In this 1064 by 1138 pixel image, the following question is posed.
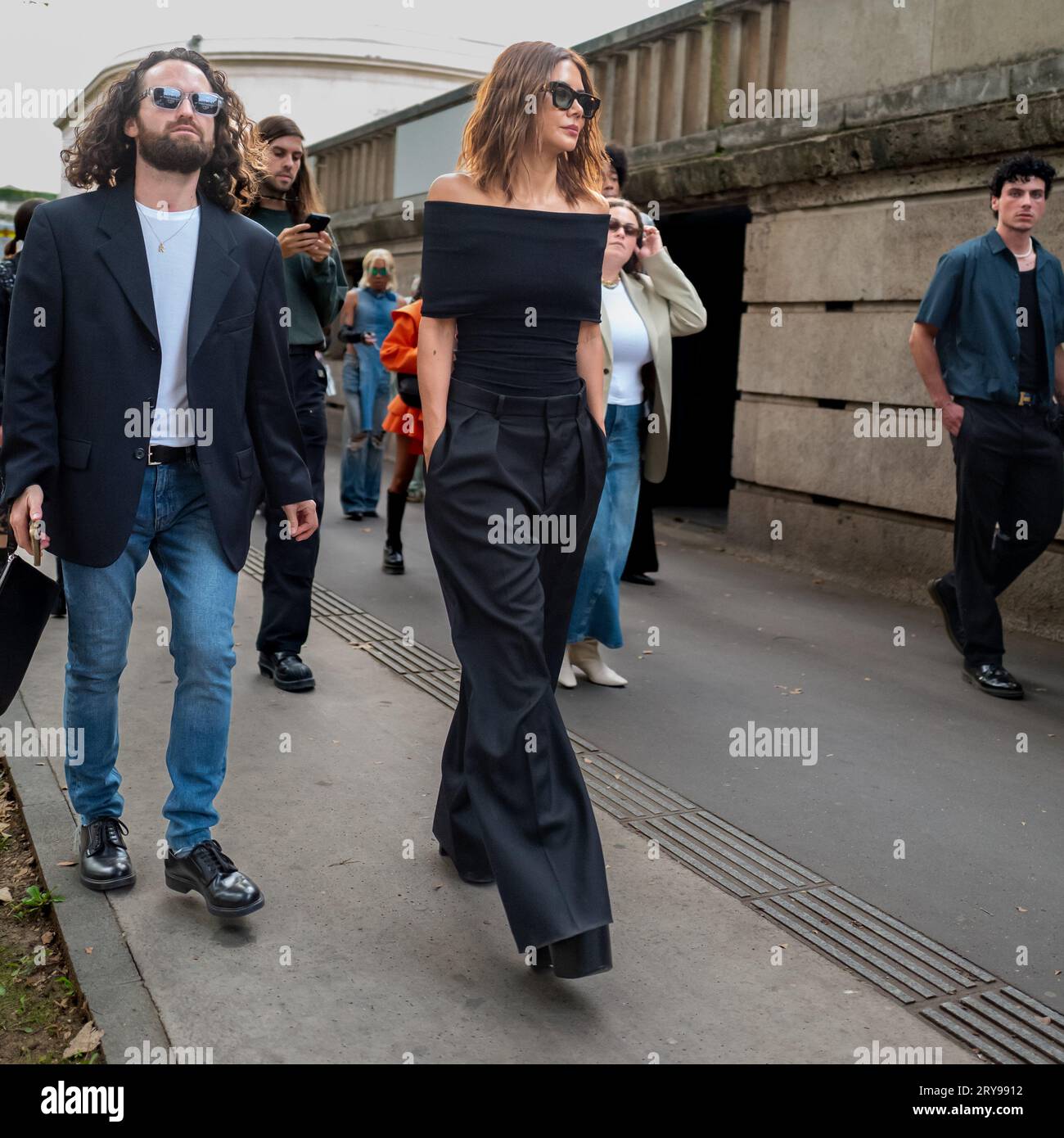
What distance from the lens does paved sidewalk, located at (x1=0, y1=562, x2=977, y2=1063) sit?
9.62 feet

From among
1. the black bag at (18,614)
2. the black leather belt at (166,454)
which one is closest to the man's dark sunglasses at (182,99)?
the black leather belt at (166,454)

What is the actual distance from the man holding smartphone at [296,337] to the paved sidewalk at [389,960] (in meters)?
1.23

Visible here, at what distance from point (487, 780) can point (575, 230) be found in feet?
4.71

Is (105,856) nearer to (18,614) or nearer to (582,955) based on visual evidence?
(18,614)

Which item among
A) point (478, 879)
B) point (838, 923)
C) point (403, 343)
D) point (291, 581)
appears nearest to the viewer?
point (838, 923)

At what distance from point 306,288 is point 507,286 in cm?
294

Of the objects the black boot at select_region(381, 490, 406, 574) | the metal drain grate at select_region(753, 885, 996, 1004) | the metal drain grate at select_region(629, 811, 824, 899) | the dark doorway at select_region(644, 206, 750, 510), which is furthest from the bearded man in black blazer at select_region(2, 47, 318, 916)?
the dark doorway at select_region(644, 206, 750, 510)

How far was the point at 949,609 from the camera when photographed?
6.64 metres

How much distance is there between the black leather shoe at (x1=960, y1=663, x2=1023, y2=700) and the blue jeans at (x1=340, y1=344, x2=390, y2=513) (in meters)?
6.06

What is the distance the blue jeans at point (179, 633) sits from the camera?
3496 mm

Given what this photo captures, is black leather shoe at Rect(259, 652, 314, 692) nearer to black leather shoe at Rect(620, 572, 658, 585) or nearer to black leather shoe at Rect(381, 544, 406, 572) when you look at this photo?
black leather shoe at Rect(381, 544, 406, 572)

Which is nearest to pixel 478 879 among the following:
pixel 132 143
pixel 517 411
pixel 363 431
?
pixel 517 411

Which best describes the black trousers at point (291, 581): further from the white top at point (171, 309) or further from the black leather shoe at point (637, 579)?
the black leather shoe at point (637, 579)
